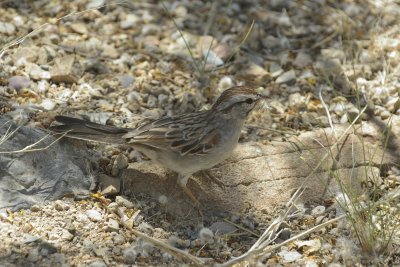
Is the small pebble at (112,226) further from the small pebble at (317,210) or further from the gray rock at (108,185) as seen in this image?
the small pebble at (317,210)

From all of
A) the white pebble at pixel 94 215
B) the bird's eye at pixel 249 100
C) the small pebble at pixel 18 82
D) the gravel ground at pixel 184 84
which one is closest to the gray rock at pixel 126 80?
the gravel ground at pixel 184 84

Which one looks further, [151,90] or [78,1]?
[78,1]

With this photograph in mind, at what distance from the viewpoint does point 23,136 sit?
17.0 ft

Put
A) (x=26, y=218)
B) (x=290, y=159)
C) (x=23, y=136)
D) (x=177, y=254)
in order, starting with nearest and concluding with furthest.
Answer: (x=177, y=254) < (x=26, y=218) < (x=23, y=136) < (x=290, y=159)

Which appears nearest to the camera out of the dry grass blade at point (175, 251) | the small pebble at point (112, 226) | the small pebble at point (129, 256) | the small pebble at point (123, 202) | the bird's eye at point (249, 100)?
the dry grass blade at point (175, 251)

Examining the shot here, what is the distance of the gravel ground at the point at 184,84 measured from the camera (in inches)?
187

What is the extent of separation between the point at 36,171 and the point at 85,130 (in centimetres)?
50

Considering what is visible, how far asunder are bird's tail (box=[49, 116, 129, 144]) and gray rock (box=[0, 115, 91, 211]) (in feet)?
Answer: 0.46

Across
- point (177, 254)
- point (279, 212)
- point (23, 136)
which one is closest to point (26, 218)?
point (23, 136)

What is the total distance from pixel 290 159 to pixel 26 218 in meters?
2.25

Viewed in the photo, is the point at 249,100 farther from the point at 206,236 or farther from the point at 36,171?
the point at 36,171

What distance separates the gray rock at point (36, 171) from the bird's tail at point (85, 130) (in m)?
0.14

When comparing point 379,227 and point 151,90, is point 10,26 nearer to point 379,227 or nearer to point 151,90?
point 151,90

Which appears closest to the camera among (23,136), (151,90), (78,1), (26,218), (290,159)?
(26,218)
